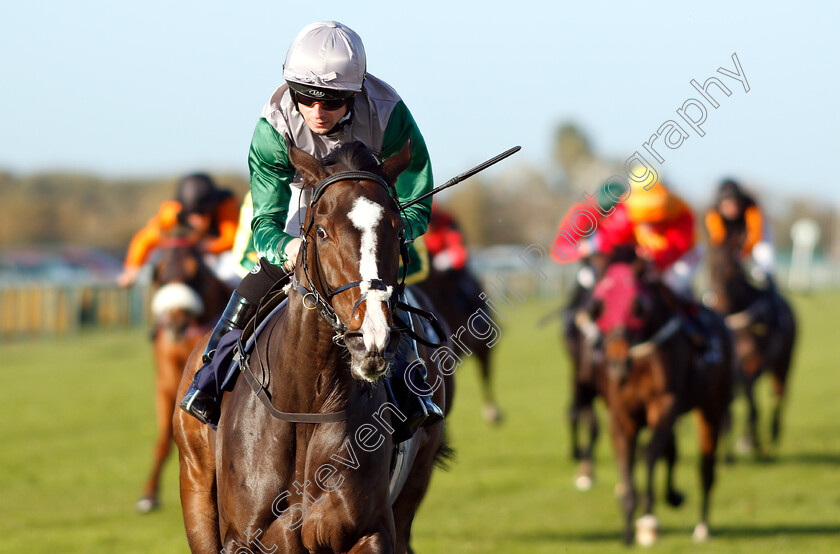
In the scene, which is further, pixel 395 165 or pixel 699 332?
pixel 699 332

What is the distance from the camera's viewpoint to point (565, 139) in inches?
3595

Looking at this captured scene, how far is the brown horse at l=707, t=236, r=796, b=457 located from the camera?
10.7 meters

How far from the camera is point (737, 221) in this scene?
11.1m

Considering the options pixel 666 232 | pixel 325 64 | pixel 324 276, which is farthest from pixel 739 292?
pixel 324 276

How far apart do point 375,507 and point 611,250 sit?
17.4 ft

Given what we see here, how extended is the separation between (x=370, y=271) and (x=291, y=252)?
50 centimetres

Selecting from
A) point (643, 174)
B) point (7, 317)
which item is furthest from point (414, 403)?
point (7, 317)

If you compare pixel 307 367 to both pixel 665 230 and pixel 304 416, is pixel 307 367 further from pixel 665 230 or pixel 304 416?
pixel 665 230

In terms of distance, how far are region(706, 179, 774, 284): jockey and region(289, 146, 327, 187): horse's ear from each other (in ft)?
27.7

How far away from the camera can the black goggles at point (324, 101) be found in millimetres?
3582

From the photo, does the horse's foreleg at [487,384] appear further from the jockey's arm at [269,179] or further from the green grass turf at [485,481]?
the jockey's arm at [269,179]

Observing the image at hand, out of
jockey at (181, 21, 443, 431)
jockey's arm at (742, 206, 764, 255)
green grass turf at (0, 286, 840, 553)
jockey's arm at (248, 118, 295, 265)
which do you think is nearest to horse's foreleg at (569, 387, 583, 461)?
green grass turf at (0, 286, 840, 553)

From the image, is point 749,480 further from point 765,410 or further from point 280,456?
point 280,456

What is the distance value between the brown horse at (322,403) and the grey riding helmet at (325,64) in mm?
392
